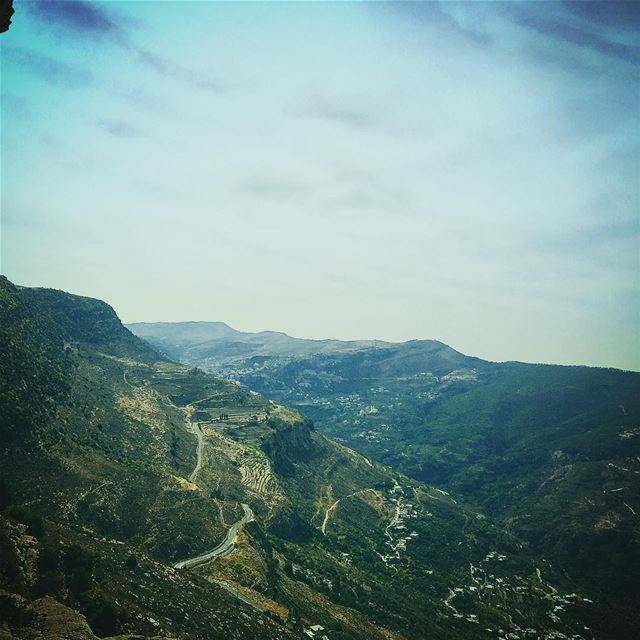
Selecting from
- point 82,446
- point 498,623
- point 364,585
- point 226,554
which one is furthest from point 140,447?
point 498,623

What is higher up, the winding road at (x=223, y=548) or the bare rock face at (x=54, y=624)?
the bare rock face at (x=54, y=624)

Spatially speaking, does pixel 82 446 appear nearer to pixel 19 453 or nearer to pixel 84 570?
pixel 19 453

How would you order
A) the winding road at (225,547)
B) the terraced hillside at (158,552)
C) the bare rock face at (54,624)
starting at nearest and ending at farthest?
1. the bare rock face at (54,624)
2. the terraced hillside at (158,552)
3. the winding road at (225,547)

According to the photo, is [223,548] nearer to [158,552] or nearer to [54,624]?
[158,552]

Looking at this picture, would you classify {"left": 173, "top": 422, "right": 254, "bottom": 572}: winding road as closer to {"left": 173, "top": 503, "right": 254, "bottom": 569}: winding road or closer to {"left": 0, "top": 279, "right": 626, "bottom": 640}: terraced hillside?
{"left": 173, "top": 503, "right": 254, "bottom": 569}: winding road

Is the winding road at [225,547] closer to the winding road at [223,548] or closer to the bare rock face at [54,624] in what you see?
the winding road at [223,548]

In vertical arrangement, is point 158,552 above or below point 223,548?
above

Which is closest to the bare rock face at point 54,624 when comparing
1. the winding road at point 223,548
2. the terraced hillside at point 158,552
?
the terraced hillside at point 158,552

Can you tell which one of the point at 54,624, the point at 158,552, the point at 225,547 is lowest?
the point at 225,547

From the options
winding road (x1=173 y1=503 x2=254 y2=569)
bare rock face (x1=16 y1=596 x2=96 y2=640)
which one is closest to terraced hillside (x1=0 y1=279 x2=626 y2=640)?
bare rock face (x1=16 y1=596 x2=96 y2=640)

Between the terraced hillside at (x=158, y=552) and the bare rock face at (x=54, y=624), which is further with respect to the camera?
the terraced hillside at (x=158, y=552)

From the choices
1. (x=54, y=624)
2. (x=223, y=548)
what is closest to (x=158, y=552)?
(x=223, y=548)
